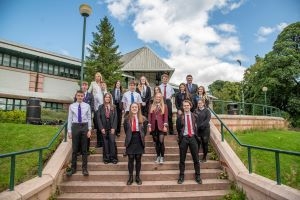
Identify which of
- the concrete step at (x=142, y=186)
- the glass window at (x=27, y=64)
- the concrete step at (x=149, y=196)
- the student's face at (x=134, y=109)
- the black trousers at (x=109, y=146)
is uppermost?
the glass window at (x=27, y=64)

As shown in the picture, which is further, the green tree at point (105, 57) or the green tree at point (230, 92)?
the green tree at point (230, 92)

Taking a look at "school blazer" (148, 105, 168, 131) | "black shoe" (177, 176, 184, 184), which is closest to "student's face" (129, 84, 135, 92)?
"school blazer" (148, 105, 168, 131)

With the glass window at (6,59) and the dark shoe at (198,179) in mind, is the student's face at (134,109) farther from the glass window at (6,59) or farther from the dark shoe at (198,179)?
the glass window at (6,59)

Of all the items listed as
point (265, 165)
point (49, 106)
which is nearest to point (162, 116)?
point (265, 165)

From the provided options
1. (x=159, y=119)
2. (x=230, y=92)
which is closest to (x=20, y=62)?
(x=159, y=119)

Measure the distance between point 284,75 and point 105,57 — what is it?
61.9ft

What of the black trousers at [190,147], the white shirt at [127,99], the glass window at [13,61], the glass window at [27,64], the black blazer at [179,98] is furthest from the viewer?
the glass window at [27,64]

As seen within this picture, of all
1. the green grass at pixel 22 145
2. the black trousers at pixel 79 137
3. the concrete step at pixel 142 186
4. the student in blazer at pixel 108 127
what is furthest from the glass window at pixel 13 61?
the concrete step at pixel 142 186

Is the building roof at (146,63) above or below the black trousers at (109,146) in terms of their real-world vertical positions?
above

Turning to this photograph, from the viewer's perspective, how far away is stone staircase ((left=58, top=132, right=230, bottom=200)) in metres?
6.22

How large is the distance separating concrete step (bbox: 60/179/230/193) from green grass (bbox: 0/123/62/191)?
97 cm

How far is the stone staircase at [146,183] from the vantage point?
622 cm

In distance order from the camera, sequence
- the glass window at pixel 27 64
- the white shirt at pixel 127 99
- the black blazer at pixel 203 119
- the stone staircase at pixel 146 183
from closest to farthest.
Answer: the stone staircase at pixel 146 183
the black blazer at pixel 203 119
the white shirt at pixel 127 99
the glass window at pixel 27 64

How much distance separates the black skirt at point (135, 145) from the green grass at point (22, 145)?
7.35 feet
